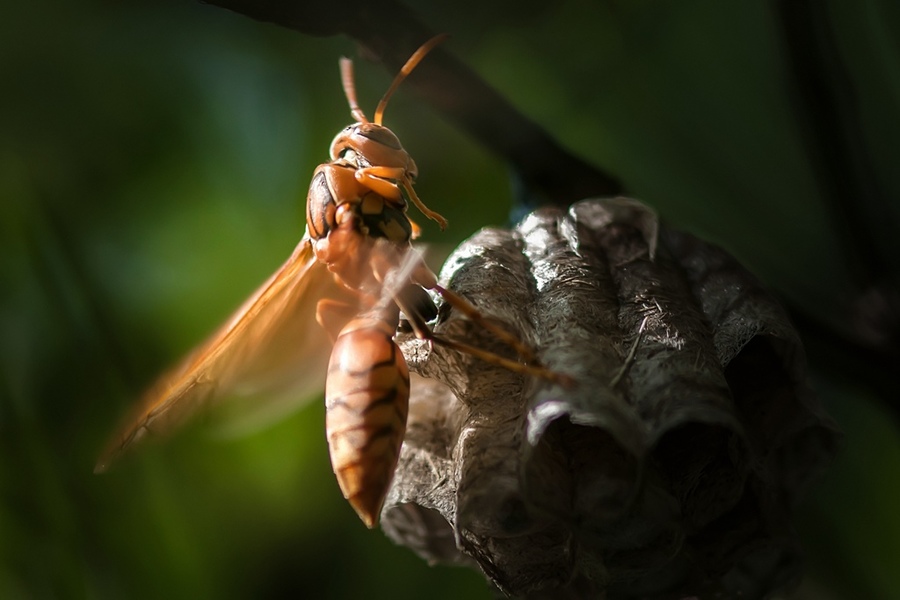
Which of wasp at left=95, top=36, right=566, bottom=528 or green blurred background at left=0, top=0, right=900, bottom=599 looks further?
green blurred background at left=0, top=0, right=900, bottom=599

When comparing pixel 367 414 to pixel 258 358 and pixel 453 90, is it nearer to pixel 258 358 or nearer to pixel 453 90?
pixel 258 358

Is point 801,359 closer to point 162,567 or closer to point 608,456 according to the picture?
point 608,456

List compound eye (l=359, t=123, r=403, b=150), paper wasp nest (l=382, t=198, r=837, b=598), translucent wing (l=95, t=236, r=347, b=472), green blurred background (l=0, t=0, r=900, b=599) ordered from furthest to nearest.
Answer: green blurred background (l=0, t=0, r=900, b=599)
compound eye (l=359, t=123, r=403, b=150)
translucent wing (l=95, t=236, r=347, b=472)
paper wasp nest (l=382, t=198, r=837, b=598)

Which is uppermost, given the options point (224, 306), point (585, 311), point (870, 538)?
point (585, 311)

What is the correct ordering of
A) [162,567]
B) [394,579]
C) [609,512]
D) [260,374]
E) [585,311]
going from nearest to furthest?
[609,512] < [585,311] < [260,374] < [162,567] < [394,579]

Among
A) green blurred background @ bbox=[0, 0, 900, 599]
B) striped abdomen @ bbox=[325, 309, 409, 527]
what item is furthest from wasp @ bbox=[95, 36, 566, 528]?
green blurred background @ bbox=[0, 0, 900, 599]

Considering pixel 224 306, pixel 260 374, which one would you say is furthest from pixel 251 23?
pixel 260 374

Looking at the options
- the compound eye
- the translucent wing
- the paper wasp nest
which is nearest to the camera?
the paper wasp nest

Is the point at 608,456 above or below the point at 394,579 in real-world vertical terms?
above

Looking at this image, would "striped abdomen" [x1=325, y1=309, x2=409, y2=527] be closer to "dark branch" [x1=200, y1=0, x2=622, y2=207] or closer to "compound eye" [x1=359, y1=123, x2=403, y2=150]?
"compound eye" [x1=359, y1=123, x2=403, y2=150]
